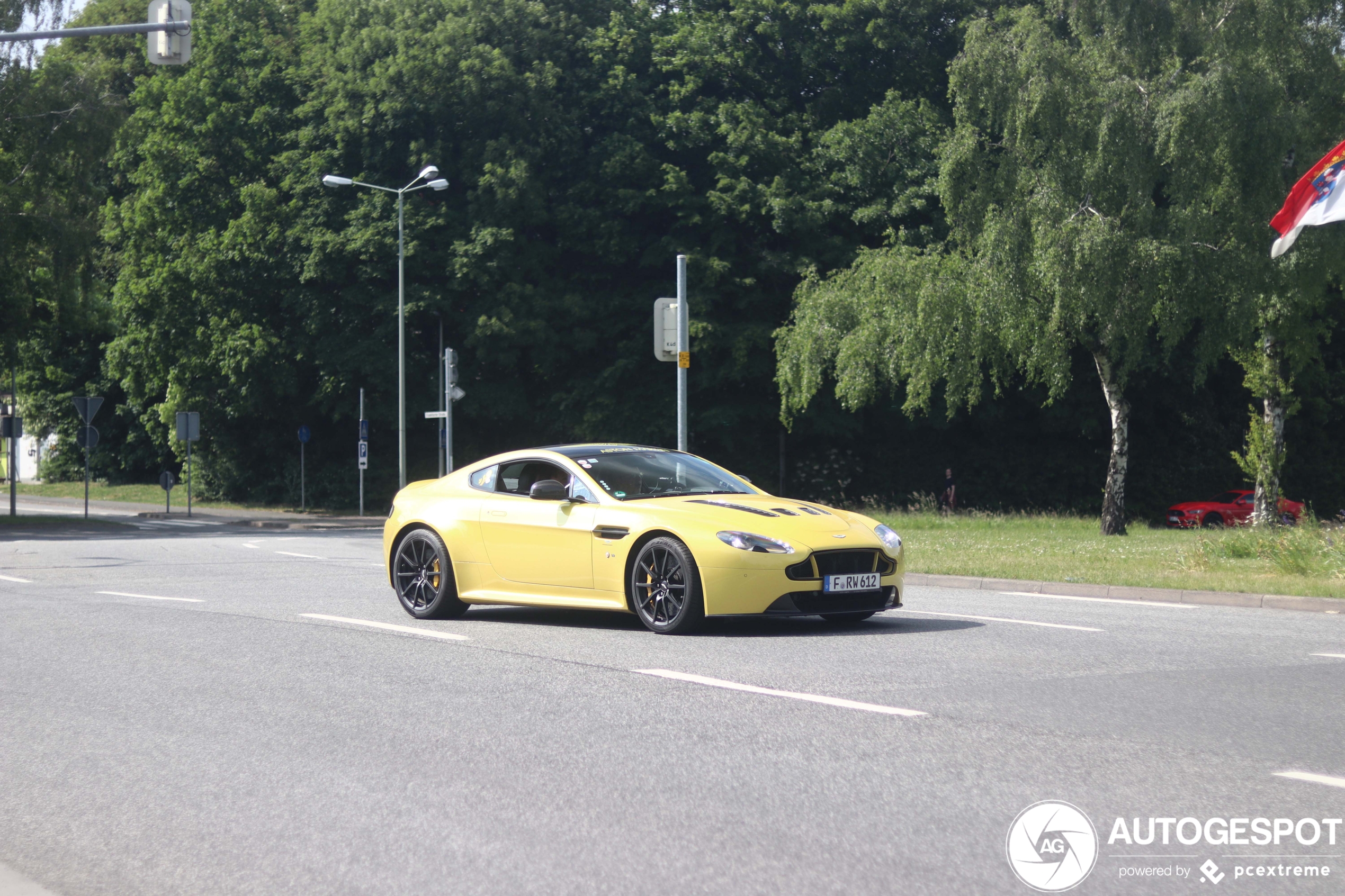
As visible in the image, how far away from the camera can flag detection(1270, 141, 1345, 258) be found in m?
16.2

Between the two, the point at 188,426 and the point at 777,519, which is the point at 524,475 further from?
the point at 188,426

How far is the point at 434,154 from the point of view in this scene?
136ft

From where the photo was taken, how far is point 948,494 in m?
40.8

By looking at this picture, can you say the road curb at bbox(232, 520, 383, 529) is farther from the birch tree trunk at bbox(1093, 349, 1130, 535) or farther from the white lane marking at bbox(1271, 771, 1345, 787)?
the white lane marking at bbox(1271, 771, 1345, 787)

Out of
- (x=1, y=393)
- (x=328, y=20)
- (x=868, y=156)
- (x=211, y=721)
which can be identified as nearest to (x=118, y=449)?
(x=1, y=393)

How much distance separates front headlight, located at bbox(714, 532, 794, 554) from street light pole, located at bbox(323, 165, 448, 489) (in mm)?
26067

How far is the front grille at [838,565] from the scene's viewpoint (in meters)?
10.3

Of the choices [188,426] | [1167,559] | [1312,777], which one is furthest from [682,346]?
[188,426]

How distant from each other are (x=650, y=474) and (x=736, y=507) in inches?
44.3

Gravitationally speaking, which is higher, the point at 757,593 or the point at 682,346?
the point at 682,346

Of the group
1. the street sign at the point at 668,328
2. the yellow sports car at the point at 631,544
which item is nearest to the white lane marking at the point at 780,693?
the yellow sports car at the point at 631,544

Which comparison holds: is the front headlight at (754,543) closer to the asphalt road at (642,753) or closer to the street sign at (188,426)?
the asphalt road at (642,753)

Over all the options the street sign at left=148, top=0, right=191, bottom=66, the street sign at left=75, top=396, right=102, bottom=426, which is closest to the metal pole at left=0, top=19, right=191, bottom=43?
the street sign at left=148, top=0, right=191, bottom=66

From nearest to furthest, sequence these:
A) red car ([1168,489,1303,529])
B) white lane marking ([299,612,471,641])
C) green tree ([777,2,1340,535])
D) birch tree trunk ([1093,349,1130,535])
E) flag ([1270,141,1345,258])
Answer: white lane marking ([299,612,471,641])
flag ([1270,141,1345,258])
green tree ([777,2,1340,535])
birch tree trunk ([1093,349,1130,535])
red car ([1168,489,1303,529])
